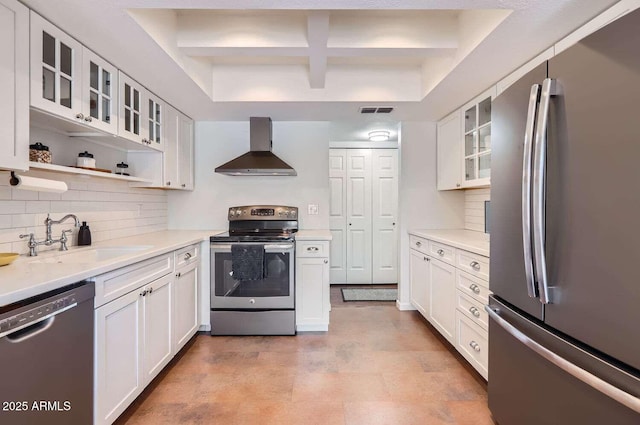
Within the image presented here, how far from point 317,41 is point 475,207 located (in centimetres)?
236

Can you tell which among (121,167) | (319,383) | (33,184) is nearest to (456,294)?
(319,383)

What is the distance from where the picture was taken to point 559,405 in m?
1.12

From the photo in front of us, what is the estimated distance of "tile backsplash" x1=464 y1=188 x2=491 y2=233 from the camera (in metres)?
3.09

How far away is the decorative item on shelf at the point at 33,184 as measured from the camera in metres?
1.45

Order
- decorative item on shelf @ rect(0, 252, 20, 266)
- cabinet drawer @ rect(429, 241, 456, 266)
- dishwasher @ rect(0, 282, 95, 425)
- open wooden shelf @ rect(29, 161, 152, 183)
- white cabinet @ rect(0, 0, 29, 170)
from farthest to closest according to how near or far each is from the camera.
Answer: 1. cabinet drawer @ rect(429, 241, 456, 266)
2. open wooden shelf @ rect(29, 161, 152, 183)
3. decorative item on shelf @ rect(0, 252, 20, 266)
4. white cabinet @ rect(0, 0, 29, 170)
5. dishwasher @ rect(0, 282, 95, 425)

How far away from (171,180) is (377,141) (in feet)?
9.62

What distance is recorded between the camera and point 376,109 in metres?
2.91

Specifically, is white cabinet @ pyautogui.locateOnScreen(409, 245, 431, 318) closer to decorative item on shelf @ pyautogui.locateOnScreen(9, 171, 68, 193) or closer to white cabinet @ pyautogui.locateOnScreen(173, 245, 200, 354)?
white cabinet @ pyautogui.locateOnScreen(173, 245, 200, 354)

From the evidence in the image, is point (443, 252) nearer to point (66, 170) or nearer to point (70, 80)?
point (66, 170)

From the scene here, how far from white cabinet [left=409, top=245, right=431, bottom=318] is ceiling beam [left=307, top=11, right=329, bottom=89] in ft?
6.40

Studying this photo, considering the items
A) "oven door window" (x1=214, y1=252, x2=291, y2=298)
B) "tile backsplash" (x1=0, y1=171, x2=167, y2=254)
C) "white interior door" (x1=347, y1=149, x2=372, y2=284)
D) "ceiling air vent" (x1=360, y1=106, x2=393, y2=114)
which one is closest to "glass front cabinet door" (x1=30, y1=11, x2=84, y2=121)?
"tile backsplash" (x1=0, y1=171, x2=167, y2=254)

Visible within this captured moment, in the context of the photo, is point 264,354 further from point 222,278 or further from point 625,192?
point 625,192

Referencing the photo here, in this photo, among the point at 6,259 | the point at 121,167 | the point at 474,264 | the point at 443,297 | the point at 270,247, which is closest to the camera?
the point at 6,259

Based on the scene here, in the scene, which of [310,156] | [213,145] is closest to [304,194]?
[310,156]
